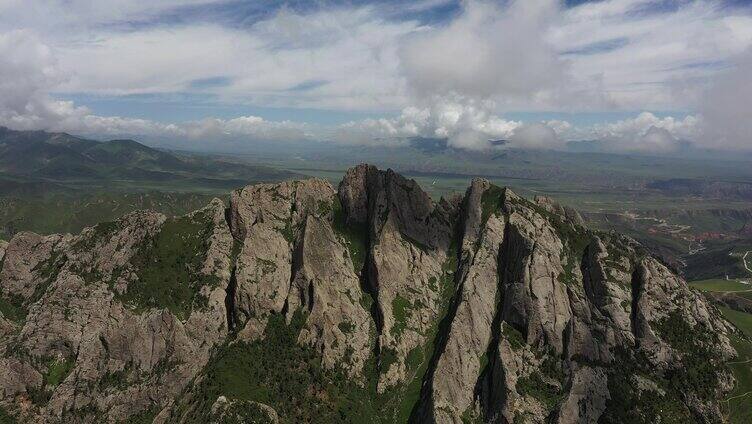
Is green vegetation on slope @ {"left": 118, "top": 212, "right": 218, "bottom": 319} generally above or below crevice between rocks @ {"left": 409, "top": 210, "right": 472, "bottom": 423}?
above

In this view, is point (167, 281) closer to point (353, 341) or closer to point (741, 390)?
point (353, 341)

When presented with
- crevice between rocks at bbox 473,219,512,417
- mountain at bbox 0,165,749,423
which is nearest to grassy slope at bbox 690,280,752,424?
mountain at bbox 0,165,749,423

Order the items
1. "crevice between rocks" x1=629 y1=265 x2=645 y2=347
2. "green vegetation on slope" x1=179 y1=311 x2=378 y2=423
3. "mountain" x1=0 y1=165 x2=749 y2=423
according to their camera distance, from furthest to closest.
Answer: "crevice between rocks" x1=629 y1=265 x2=645 y2=347, "green vegetation on slope" x1=179 y1=311 x2=378 y2=423, "mountain" x1=0 y1=165 x2=749 y2=423

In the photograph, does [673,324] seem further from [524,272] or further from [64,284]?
[64,284]

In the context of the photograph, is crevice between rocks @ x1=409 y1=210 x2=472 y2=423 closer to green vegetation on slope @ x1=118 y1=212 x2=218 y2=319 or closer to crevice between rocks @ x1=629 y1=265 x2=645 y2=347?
crevice between rocks @ x1=629 y1=265 x2=645 y2=347

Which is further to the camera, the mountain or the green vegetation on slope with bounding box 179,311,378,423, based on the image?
the green vegetation on slope with bounding box 179,311,378,423

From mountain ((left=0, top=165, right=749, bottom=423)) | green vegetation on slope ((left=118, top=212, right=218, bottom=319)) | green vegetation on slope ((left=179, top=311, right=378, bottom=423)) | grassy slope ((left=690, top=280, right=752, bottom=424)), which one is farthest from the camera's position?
green vegetation on slope ((left=118, top=212, right=218, bottom=319))

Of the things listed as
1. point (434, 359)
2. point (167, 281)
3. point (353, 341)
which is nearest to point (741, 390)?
point (434, 359)

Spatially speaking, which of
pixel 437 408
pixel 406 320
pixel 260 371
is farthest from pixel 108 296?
pixel 437 408
